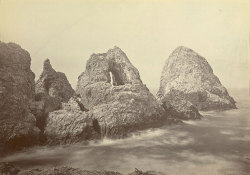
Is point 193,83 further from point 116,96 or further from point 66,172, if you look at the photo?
point 66,172

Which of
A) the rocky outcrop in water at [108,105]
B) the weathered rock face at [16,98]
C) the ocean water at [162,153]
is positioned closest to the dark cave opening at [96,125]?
the rocky outcrop in water at [108,105]

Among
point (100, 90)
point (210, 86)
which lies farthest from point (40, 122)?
point (210, 86)

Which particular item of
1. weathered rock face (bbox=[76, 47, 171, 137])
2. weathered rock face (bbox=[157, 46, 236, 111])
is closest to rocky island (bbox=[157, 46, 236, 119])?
weathered rock face (bbox=[157, 46, 236, 111])

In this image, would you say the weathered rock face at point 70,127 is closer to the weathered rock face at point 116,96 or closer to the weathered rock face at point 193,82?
the weathered rock face at point 116,96

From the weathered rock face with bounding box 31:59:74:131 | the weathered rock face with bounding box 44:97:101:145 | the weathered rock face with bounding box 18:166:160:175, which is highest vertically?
the weathered rock face with bounding box 31:59:74:131

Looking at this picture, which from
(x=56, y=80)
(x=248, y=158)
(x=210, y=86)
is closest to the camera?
(x=248, y=158)

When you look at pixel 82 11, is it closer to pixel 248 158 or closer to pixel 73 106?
pixel 73 106

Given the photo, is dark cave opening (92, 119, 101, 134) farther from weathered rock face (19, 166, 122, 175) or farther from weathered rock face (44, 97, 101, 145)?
weathered rock face (19, 166, 122, 175)
